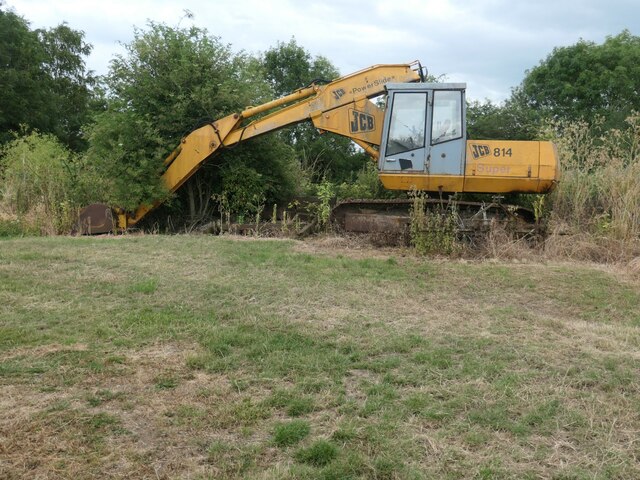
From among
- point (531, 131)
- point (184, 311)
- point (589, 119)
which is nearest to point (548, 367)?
point (184, 311)

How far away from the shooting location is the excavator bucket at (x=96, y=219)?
1189 cm

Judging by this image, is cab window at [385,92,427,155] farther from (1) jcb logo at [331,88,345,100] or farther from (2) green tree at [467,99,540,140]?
(2) green tree at [467,99,540,140]

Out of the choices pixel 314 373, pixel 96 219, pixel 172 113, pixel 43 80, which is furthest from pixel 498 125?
pixel 43 80

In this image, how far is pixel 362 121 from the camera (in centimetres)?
1108

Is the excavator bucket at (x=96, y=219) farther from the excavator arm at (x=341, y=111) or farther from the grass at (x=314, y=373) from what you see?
the grass at (x=314, y=373)

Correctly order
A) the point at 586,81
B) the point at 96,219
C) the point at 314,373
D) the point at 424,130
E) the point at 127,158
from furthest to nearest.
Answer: the point at 586,81 → the point at 96,219 → the point at 127,158 → the point at 424,130 → the point at 314,373

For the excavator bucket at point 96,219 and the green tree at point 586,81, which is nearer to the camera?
the excavator bucket at point 96,219

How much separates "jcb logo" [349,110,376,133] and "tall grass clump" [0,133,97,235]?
6.02m

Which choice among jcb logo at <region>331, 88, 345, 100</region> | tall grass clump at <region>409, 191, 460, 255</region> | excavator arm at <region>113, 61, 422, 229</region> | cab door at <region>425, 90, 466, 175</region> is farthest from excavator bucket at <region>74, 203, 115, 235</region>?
cab door at <region>425, 90, 466, 175</region>

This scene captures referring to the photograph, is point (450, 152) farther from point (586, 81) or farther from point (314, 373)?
point (586, 81)

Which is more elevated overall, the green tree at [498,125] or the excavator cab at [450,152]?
the green tree at [498,125]

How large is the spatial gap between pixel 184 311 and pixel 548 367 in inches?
131

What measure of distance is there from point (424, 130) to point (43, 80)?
31740mm

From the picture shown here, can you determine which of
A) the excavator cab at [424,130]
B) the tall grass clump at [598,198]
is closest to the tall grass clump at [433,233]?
the excavator cab at [424,130]
